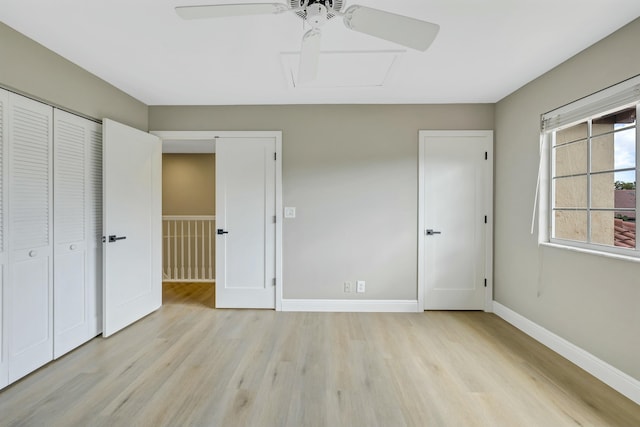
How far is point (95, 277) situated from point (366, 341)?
98.8 inches

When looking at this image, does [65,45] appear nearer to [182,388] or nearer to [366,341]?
[182,388]

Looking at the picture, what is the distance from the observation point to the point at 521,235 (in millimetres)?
2865

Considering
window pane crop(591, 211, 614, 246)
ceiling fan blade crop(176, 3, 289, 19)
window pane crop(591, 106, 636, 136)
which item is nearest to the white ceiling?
ceiling fan blade crop(176, 3, 289, 19)

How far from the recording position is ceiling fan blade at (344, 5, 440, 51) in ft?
4.37

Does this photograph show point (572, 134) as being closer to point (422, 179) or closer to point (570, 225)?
point (570, 225)

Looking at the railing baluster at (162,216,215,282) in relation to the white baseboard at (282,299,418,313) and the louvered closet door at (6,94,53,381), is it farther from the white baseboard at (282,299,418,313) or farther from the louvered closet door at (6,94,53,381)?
the louvered closet door at (6,94,53,381)

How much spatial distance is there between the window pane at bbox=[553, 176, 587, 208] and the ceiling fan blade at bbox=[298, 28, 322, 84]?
230cm

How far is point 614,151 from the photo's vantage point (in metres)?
2.09

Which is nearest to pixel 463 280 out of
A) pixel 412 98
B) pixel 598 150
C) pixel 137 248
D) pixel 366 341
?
pixel 366 341

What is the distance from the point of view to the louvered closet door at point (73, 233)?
2.28m

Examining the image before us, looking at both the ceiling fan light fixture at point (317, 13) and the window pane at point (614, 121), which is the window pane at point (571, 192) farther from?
the ceiling fan light fixture at point (317, 13)

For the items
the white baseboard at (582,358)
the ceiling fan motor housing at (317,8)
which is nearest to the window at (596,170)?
the white baseboard at (582,358)

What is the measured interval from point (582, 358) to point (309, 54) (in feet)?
9.38

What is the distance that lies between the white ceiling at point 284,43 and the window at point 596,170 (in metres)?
0.46
